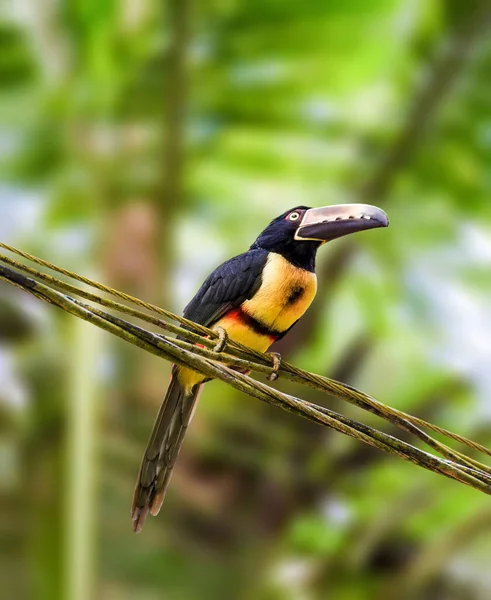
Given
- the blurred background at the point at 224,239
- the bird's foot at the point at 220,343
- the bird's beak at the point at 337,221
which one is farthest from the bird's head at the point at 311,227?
the blurred background at the point at 224,239

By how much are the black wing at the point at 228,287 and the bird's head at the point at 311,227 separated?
3cm

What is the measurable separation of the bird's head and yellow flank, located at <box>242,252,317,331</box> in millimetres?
15

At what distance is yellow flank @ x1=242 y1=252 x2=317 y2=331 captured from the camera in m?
1.11

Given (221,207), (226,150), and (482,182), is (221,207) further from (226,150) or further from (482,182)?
(482,182)

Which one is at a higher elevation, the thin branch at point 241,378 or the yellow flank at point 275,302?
the yellow flank at point 275,302

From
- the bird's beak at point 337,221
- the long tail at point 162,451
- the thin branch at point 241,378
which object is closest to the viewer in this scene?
the thin branch at point 241,378

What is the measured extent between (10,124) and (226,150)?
30.8 inches

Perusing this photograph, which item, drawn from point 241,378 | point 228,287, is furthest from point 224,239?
point 241,378

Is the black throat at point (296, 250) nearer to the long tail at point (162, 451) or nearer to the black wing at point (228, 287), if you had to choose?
the black wing at point (228, 287)

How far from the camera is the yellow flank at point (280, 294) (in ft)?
3.65

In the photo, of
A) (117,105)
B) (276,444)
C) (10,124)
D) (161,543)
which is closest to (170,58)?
(117,105)

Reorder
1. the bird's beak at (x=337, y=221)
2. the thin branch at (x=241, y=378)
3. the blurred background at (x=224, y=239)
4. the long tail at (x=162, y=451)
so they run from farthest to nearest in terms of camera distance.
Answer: the blurred background at (x=224, y=239)
the long tail at (x=162, y=451)
the bird's beak at (x=337, y=221)
the thin branch at (x=241, y=378)

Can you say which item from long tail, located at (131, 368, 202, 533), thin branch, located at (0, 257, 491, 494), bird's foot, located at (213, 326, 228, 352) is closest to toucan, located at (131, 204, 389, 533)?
long tail, located at (131, 368, 202, 533)

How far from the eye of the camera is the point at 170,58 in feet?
7.65
